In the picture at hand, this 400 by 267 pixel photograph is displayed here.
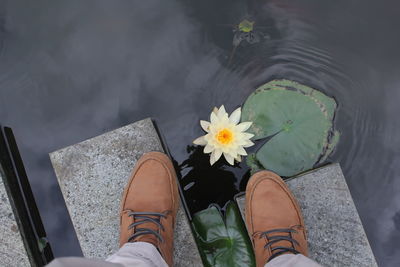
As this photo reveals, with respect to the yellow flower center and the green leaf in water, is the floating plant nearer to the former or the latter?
the green leaf in water

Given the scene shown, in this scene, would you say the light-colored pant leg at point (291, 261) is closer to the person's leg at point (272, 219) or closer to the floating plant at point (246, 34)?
the person's leg at point (272, 219)

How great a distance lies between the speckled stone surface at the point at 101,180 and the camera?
1.48 m

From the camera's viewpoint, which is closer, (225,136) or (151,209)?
(225,136)

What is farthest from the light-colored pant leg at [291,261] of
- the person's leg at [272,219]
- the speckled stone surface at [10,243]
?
the speckled stone surface at [10,243]

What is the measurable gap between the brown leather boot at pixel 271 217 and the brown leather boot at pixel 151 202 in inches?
11.9

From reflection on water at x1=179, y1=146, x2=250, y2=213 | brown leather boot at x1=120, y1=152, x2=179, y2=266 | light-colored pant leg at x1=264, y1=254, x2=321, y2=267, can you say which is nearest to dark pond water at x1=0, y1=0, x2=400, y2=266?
reflection on water at x1=179, y1=146, x2=250, y2=213

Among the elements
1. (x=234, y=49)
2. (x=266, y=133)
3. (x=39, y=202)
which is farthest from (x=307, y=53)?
(x=39, y=202)

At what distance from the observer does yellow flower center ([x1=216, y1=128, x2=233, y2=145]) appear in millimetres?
1235

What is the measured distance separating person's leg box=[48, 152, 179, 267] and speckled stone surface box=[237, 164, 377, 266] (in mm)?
487

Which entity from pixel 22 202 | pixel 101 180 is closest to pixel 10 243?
pixel 22 202

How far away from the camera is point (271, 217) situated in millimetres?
1432

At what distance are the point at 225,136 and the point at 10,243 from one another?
0.94m

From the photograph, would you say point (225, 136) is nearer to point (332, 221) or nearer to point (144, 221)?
point (144, 221)

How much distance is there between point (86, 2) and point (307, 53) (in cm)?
96
